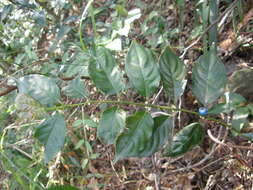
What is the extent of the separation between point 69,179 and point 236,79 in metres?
0.98

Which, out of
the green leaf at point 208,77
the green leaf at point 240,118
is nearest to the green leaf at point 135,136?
the green leaf at point 208,77

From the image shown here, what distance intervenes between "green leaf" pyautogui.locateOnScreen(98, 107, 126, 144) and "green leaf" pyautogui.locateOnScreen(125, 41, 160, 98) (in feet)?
0.23

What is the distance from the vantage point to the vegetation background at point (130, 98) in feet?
1.87

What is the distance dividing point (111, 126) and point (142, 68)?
13cm

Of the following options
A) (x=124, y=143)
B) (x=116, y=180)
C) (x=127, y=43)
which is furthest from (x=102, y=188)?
(x=124, y=143)

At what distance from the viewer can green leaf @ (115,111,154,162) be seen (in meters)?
0.53

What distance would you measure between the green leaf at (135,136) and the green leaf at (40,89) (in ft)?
0.55

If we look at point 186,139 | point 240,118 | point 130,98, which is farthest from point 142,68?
point 130,98

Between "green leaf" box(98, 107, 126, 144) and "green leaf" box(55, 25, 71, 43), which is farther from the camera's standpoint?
"green leaf" box(55, 25, 71, 43)

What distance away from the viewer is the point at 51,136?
1.91ft

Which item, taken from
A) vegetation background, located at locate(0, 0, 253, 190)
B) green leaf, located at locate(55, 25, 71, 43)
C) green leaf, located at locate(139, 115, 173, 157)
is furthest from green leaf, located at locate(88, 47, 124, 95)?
green leaf, located at locate(55, 25, 71, 43)

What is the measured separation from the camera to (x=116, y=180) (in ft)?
4.85

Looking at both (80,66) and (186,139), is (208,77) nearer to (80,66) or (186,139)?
(186,139)

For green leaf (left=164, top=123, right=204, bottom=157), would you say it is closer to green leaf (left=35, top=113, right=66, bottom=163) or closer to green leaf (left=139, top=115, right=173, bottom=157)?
green leaf (left=139, top=115, right=173, bottom=157)
